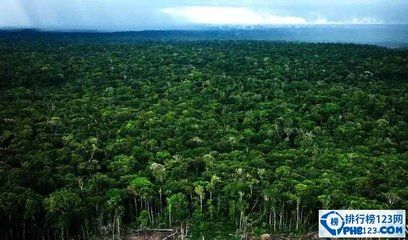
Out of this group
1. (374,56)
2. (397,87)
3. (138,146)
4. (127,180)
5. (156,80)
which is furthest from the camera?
(374,56)

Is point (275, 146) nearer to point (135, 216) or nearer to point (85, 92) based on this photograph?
point (135, 216)

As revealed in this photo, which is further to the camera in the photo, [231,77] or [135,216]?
[231,77]

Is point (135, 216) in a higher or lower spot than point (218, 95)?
lower

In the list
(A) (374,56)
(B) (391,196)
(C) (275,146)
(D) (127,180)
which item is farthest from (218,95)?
(A) (374,56)

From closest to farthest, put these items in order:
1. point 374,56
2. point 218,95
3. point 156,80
Result: point 218,95
point 156,80
point 374,56

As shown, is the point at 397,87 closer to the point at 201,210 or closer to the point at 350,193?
the point at 350,193

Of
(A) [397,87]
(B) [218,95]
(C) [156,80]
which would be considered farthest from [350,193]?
(C) [156,80]
